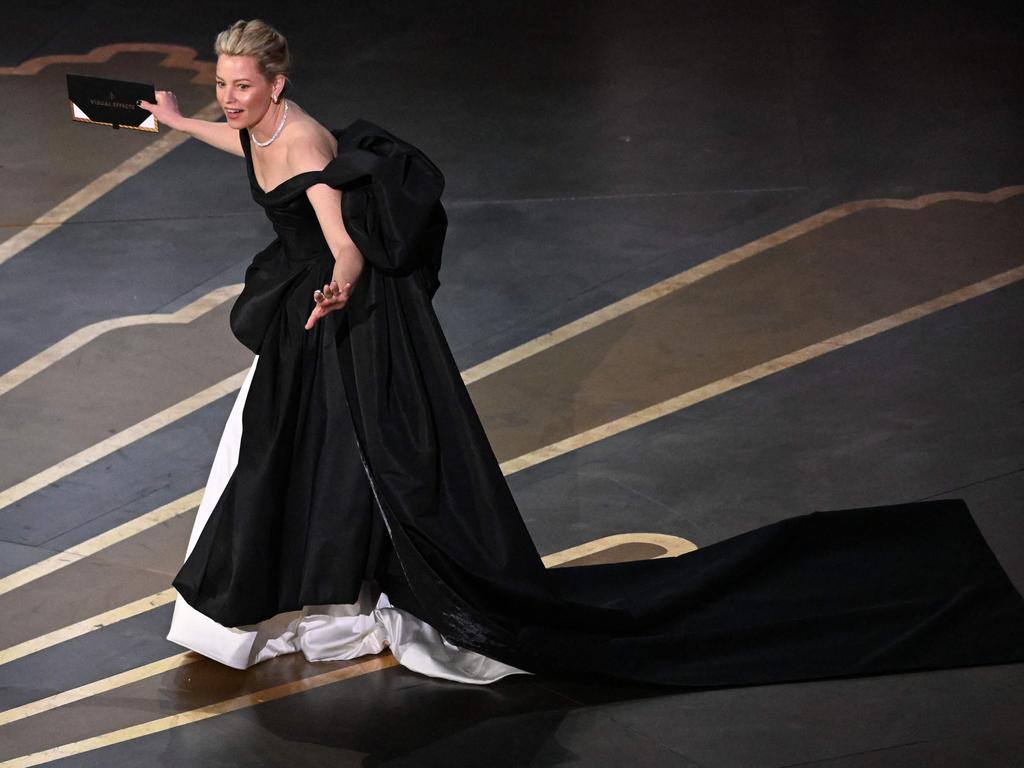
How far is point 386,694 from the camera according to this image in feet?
16.3

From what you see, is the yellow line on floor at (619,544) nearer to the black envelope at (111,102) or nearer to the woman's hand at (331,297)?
the woman's hand at (331,297)

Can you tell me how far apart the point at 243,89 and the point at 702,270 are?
3.40m

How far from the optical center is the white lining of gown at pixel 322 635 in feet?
16.6

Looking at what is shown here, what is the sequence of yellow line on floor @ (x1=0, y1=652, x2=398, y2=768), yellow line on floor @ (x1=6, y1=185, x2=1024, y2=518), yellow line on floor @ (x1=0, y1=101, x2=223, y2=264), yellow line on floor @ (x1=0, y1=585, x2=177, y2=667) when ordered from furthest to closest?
yellow line on floor @ (x1=0, y1=101, x2=223, y2=264) < yellow line on floor @ (x1=6, y1=185, x2=1024, y2=518) < yellow line on floor @ (x1=0, y1=585, x2=177, y2=667) < yellow line on floor @ (x1=0, y1=652, x2=398, y2=768)

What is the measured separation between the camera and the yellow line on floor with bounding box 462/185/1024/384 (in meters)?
7.07

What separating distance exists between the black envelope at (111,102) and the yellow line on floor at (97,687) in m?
1.63

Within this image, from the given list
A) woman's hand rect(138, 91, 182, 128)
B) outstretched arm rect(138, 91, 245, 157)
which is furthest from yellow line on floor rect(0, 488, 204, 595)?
woman's hand rect(138, 91, 182, 128)

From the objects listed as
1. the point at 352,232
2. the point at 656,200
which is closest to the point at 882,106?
the point at 656,200

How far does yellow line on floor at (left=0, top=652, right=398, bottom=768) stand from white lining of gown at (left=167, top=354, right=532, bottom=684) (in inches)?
3.0

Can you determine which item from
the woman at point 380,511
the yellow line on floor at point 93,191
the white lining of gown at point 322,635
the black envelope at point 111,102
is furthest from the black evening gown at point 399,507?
the yellow line on floor at point 93,191

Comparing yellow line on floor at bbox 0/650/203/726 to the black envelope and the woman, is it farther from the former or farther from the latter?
the black envelope

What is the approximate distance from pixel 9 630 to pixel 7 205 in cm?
372

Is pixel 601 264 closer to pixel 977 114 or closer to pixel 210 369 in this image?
pixel 210 369

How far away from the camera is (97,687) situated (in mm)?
5039
